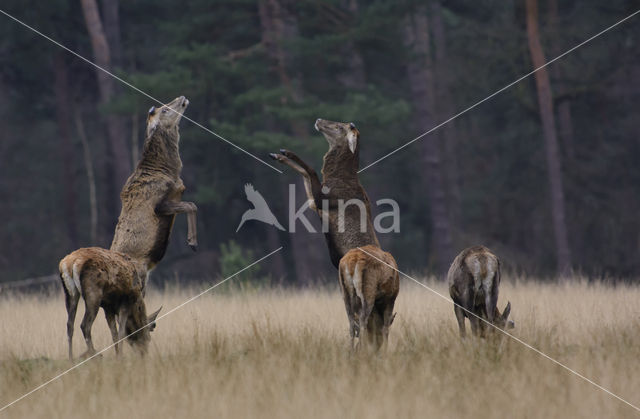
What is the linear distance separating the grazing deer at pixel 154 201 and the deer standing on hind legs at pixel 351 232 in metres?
1.16

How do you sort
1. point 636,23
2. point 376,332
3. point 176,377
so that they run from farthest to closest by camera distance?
point 636,23 → point 376,332 → point 176,377

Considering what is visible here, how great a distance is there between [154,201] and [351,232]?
2.13m

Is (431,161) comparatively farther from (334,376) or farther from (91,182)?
(334,376)

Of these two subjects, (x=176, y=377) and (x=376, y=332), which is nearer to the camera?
(x=176, y=377)

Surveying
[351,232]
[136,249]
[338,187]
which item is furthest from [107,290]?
[338,187]

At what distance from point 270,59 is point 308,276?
5.79 metres

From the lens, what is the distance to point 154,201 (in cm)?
895

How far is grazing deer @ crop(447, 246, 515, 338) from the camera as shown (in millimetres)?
8359

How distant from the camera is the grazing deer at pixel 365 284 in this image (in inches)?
309

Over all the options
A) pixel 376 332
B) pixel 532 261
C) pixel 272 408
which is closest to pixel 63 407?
pixel 272 408

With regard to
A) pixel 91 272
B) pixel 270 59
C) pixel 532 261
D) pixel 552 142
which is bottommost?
pixel 532 261

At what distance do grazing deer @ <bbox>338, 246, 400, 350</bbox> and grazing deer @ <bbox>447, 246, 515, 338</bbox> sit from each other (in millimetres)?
795

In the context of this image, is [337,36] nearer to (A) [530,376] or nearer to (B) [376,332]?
Result: (B) [376,332]

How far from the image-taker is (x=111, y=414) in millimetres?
6113
